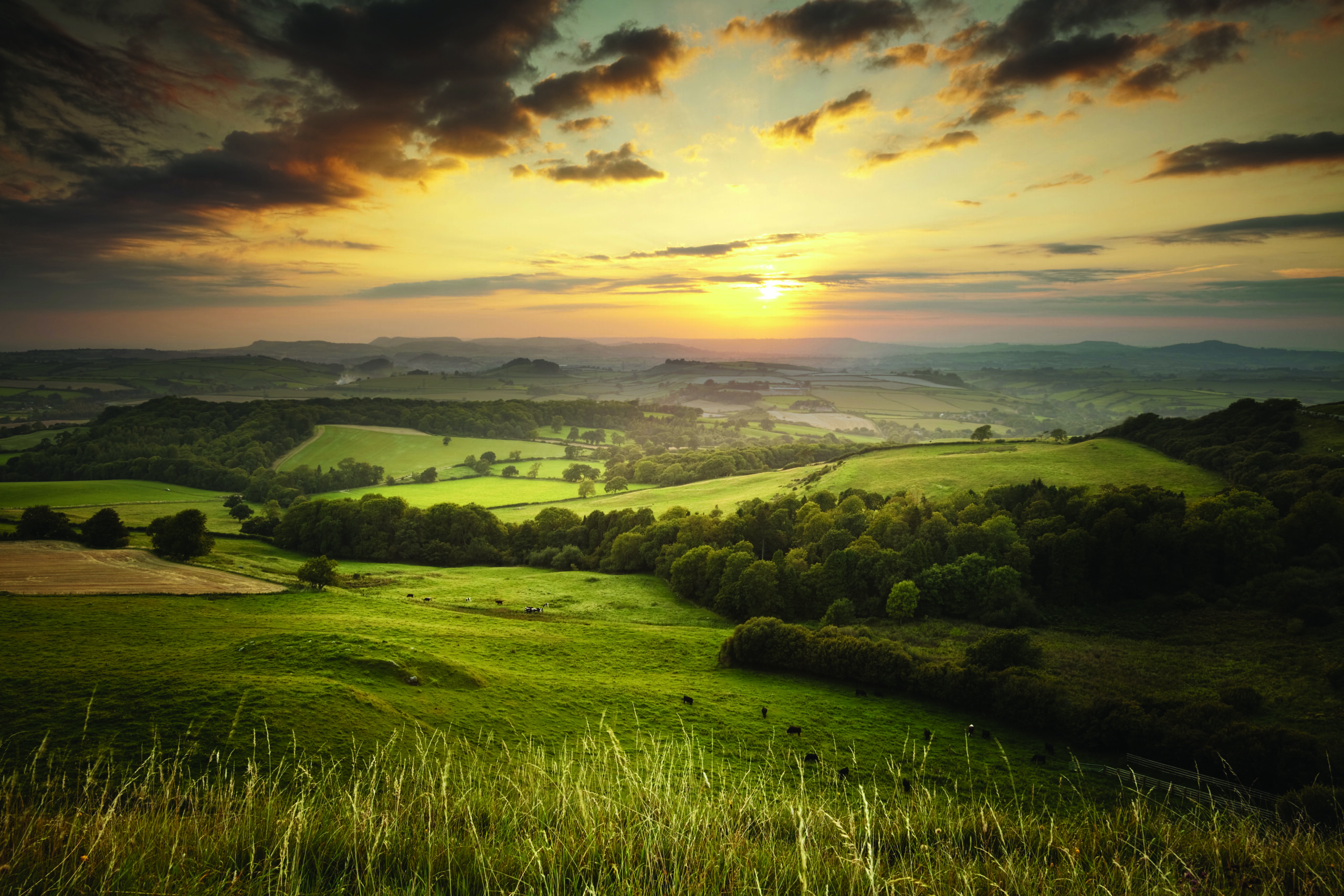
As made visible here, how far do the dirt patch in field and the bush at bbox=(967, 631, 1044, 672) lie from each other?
59.5 m

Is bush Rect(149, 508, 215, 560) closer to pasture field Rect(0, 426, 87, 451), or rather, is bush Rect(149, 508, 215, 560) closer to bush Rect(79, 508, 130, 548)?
bush Rect(79, 508, 130, 548)

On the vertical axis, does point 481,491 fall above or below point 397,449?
below

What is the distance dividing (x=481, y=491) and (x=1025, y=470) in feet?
314

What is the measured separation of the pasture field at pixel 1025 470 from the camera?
68312 millimetres

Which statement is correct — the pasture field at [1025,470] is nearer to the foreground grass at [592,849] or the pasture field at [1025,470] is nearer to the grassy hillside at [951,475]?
A: the grassy hillside at [951,475]

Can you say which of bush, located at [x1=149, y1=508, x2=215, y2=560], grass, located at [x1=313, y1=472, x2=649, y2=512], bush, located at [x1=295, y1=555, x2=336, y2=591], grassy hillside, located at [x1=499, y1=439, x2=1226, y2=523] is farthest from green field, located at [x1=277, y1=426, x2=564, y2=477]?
bush, located at [x1=295, y1=555, x2=336, y2=591]

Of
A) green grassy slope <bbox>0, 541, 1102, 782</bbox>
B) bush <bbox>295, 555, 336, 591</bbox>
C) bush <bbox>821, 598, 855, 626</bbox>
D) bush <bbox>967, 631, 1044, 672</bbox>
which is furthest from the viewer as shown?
bush <bbox>295, 555, 336, 591</bbox>

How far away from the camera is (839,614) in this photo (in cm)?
Answer: 5291

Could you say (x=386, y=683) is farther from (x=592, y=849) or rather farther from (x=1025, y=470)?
(x=1025, y=470)

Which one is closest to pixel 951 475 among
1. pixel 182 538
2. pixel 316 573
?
pixel 316 573

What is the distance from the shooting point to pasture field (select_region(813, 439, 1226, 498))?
68312 mm

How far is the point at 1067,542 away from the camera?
52.9 m

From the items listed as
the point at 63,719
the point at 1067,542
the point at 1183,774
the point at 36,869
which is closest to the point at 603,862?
the point at 36,869

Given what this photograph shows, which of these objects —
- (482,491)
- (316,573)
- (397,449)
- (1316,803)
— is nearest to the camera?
(1316,803)
